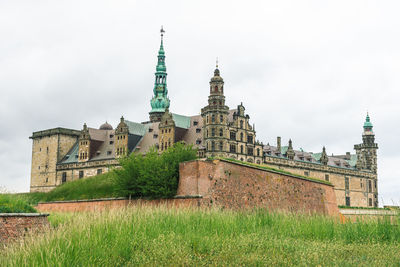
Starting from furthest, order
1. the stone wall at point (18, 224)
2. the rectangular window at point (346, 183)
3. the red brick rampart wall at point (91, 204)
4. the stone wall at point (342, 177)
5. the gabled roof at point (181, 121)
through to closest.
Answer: the rectangular window at point (346, 183) → the stone wall at point (342, 177) → the gabled roof at point (181, 121) → the red brick rampart wall at point (91, 204) → the stone wall at point (18, 224)

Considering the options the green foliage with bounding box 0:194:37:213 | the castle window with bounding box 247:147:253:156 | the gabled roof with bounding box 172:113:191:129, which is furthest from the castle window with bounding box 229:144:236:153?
the green foliage with bounding box 0:194:37:213

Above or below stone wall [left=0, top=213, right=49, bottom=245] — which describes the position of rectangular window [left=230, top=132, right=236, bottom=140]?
above

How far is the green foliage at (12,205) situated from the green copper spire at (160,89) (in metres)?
64.9

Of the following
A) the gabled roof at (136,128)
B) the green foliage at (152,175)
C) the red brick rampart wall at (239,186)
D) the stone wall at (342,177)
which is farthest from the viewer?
the stone wall at (342,177)

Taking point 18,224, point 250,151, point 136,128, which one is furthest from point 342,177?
point 18,224

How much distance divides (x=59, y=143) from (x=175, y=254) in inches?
2486

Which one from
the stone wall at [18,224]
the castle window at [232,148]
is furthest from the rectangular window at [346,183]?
the stone wall at [18,224]

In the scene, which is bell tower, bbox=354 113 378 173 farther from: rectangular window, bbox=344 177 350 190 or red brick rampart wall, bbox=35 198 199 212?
red brick rampart wall, bbox=35 198 199 212

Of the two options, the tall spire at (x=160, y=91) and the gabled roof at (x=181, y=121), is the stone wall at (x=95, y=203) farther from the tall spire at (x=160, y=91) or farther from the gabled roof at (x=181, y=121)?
the tall spire at (x=160, y=91)

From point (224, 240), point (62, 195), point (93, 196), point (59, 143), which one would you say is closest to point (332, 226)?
point (224, 240)

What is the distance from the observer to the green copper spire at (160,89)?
278 feet

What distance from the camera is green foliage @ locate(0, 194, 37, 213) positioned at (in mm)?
18812

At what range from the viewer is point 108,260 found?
1145cm

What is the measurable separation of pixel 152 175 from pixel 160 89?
59199mm
